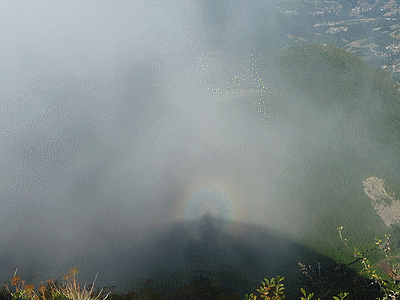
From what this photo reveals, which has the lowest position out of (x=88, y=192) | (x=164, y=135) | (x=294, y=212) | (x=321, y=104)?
(x=294, y=212)

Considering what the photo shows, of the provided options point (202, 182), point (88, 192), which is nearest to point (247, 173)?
point (202, 182)

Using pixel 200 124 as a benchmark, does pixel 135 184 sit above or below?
below

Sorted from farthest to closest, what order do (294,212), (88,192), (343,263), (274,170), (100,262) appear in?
(274,170) → (294,212) → (88,192) → (343,263) → (100,262)

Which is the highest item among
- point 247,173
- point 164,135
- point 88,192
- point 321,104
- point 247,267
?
point 321,104

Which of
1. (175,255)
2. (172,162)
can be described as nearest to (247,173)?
(172,162)

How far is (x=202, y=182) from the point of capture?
1212 inches

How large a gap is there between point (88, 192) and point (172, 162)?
10.5 meters

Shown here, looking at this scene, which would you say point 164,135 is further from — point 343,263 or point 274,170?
point 343,263

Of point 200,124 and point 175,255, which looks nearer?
point 175,255

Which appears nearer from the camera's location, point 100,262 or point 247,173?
point 100,262

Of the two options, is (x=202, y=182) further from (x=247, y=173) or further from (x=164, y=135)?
(x=164, y=135)

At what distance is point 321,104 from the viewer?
1678 inches

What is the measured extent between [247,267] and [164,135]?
20.4 meters

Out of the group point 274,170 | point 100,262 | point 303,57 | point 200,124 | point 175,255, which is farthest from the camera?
point 303,57
